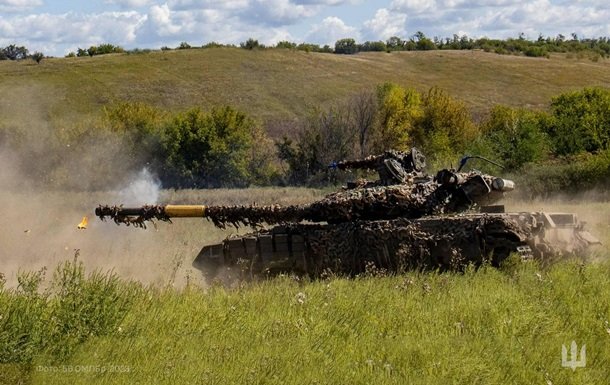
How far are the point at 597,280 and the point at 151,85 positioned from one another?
7869 cm

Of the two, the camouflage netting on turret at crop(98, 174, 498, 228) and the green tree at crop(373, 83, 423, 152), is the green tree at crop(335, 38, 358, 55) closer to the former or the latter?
the green tree at crop(373, 83, 423, 152)

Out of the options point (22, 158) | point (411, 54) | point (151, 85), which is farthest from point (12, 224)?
point (411, 54)

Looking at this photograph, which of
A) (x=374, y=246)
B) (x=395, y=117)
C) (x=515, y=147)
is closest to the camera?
(x=374, y=246)

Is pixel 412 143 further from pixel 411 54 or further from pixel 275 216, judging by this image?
pixel 411 54

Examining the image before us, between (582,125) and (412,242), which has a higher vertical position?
(412,242)

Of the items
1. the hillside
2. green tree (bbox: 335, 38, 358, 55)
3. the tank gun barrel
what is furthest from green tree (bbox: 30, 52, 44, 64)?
the tank gun barrel

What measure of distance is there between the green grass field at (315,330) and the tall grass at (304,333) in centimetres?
1

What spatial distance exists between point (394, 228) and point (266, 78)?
78.9 meters

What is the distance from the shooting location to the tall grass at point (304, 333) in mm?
7758

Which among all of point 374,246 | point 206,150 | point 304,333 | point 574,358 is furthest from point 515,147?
point 304,333

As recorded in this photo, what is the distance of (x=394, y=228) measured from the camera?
1370 cm

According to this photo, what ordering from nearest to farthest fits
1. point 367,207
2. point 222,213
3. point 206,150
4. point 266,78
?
point 367,207 < point 222,213 < point 206,150 < point 266,78

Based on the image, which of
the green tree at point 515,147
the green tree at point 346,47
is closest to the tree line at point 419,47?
the green tree at point 346,47

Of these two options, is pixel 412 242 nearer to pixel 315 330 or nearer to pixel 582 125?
pixel 315 330
